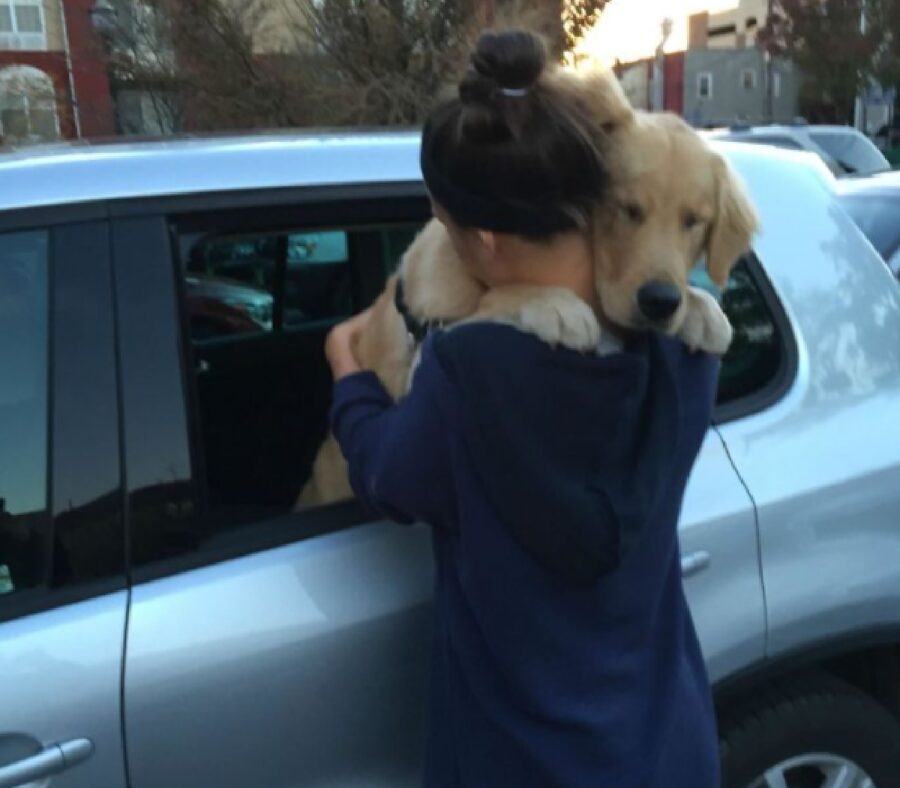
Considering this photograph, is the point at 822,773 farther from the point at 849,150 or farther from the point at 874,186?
the point at 849,150

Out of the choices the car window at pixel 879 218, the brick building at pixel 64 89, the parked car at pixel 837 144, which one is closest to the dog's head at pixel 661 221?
the car window at pixel 879 218

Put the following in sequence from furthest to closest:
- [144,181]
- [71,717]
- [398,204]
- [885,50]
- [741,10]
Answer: [741,10] < [885,50] < [398,204] < [144,181] < [71,717]

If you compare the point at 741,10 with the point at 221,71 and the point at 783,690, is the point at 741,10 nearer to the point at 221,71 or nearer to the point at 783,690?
the point at 221,71

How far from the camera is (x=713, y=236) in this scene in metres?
1.74

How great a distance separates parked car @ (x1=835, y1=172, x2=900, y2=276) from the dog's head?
3328 millimetres

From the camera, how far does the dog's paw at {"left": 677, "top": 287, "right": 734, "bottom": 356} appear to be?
5.15ft

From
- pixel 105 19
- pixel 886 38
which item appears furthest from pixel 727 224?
pixel 886 38

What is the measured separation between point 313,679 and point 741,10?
198 ft

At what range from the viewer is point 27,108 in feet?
43.4

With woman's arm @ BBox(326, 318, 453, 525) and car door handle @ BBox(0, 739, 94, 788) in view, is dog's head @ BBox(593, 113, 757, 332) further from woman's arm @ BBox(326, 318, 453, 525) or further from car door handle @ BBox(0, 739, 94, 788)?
car door handle @ BBox(0, 739, 94, 788)

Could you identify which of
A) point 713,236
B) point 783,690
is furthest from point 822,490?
point 713,236

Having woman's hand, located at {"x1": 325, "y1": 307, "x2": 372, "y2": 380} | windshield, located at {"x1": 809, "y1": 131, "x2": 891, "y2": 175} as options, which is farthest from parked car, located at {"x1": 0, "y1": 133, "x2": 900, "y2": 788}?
windshield, located at {"x1": 809, "y1": 131, "x2": 891, "y2": 175}

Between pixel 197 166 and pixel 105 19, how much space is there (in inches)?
410

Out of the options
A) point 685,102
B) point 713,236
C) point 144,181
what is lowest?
point 685,102
